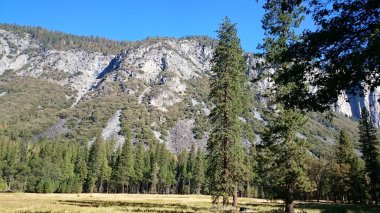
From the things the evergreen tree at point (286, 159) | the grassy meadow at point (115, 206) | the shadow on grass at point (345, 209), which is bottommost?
the shadow on grass at point (345, 209)

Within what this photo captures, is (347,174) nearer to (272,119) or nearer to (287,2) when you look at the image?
(272,119)

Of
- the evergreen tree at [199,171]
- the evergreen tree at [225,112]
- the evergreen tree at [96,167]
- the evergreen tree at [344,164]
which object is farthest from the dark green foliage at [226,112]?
the evergreen tree at [199,171]

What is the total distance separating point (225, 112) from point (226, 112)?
289 mm

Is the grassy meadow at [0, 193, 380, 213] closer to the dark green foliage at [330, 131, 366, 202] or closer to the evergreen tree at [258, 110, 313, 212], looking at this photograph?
the evergreen tree at [258, 110, 313, 212]

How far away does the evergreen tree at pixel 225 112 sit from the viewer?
32.0 metres

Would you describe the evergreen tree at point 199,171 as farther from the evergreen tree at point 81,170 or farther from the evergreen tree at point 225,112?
the evergreen tree at point 225,112

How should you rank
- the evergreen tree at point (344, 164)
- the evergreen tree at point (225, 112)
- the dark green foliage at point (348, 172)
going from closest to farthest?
the evergreen tree at point (225, 112) < the dark green foliage at point (348, 172) < the evergreen tree at point (344, 164)

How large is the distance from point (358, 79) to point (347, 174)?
61.4 metres

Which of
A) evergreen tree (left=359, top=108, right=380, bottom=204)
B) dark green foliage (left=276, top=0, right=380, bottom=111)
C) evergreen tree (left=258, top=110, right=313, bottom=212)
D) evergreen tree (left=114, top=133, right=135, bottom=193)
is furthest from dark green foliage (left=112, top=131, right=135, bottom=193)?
dark green foliage (left=276, top=0, right=380, bottom=111)

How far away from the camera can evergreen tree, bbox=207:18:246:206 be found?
105ft

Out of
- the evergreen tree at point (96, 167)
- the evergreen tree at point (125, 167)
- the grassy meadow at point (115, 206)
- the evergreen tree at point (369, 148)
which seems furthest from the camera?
the evergreen tree at point (96, 167)

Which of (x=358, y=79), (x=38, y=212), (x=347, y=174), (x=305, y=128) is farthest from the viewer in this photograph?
(x=347, y=174)

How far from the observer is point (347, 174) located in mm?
65812

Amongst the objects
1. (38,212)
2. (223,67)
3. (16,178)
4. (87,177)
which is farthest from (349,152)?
A: (16,178)
